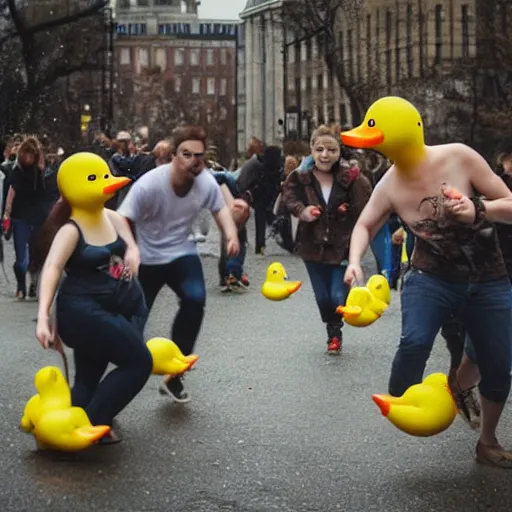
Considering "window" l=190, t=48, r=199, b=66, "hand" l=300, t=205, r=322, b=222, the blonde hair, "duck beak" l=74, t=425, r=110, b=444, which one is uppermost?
"window" l=190, t=48, r=199, b=66

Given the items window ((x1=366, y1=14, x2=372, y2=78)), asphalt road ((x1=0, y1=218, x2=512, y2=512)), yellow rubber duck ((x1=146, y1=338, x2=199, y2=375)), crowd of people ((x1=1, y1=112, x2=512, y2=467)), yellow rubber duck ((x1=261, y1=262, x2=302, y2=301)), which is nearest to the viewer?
asphalt road ((x1=0, y1=218, x2=512, y2=512))

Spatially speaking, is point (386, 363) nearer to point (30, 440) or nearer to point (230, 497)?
point (30, 440)

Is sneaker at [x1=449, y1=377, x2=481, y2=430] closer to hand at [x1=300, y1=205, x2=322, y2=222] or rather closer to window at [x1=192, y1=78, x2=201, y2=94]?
hand at [x1=300, y1=205, x2=322, y2=222]

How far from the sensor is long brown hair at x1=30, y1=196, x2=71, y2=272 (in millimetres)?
7250

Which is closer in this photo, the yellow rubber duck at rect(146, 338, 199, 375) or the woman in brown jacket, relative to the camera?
the yellow rubber duck at rect(146, 338, 199, 375)

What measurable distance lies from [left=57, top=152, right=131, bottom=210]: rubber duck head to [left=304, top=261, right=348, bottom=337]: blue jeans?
3880mm

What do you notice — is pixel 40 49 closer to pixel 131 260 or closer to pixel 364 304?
pixel 364 304

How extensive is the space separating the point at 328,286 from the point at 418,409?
4468 millimetres

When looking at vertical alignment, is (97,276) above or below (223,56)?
below

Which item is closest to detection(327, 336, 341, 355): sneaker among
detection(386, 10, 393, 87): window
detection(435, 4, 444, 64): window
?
detection(386, 10, 393, 87): window

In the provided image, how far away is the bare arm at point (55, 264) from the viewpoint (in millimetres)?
6893

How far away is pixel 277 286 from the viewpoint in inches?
404

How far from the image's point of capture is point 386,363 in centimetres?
1060

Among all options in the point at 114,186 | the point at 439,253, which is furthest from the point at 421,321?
the point at 114,186
